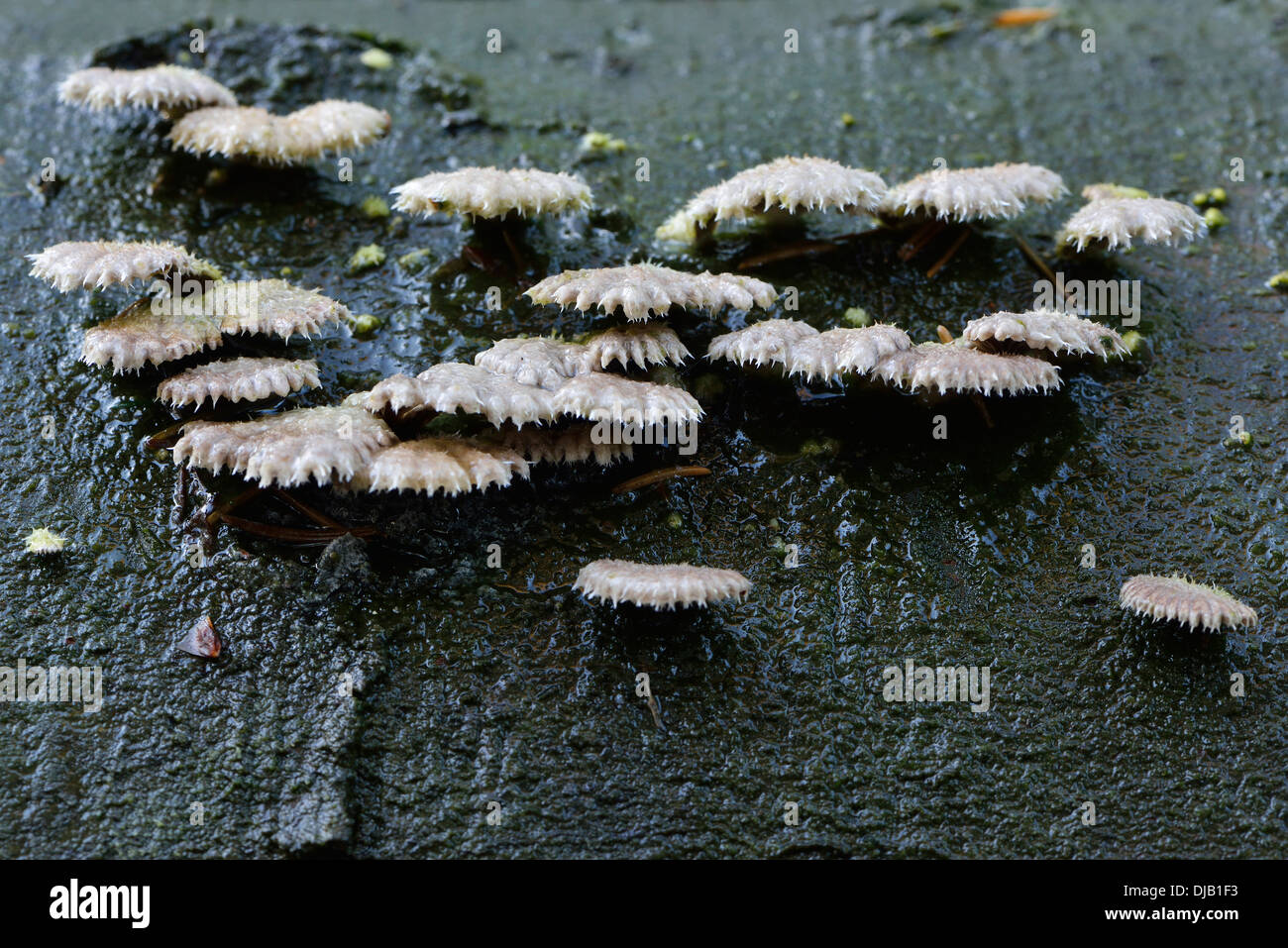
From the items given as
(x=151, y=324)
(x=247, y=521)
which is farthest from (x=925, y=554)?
(x=151, y=324)

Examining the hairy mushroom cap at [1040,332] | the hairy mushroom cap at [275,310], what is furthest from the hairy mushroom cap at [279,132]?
the hairy mushroom cap at [1040,332]

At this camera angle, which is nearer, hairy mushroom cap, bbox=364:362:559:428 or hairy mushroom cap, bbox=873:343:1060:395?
hairy mushroom cap, bbox=364:362:559:428
